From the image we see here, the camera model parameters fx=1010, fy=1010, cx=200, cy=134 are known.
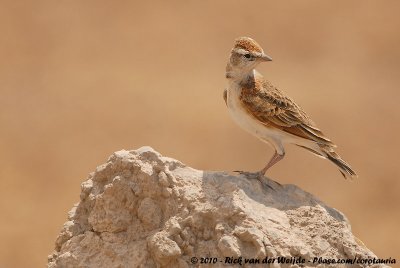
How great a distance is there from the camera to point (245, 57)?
9.78m

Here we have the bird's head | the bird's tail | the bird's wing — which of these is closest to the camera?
the bird's tail

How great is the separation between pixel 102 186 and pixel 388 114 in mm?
18986

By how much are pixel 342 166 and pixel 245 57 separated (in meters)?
1.40

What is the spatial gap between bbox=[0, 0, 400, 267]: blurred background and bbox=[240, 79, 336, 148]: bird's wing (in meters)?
11.0

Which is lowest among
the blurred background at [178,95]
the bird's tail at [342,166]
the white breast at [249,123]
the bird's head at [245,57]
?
the bird's tail at [342,166]

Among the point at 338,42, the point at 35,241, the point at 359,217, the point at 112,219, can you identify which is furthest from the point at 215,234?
the point at 338,42

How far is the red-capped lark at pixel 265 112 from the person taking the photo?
9656 millimetres

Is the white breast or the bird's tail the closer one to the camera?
the bird's tail

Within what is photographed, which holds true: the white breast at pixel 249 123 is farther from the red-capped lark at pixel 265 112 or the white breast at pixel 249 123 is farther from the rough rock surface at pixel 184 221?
the rough rock surface at pixel 184 221

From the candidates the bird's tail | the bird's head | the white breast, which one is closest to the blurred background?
the white breast

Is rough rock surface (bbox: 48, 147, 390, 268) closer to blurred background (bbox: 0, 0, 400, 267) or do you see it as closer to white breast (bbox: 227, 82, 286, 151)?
white breast (bbox: 227, 82, 286, 151)

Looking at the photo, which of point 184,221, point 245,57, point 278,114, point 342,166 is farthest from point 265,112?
point 184,221

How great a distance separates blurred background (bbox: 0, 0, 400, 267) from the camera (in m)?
22.8

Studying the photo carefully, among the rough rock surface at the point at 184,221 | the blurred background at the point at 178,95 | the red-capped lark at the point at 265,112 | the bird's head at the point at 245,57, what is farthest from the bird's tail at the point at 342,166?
the blurred background at the point at 178,95
